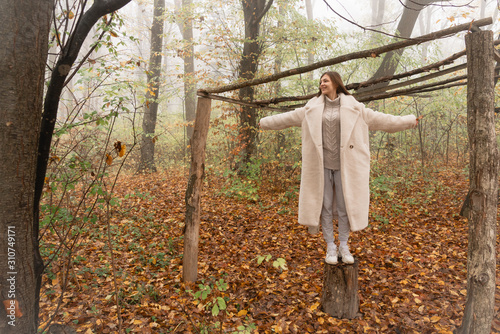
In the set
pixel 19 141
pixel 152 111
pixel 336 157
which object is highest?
pixel 152 111

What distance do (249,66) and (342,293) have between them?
6.41 metres

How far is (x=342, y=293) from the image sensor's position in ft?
11.4

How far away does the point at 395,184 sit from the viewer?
7.87 m

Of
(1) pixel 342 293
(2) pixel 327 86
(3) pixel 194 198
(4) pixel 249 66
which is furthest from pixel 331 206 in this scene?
(4) pixel 249 66

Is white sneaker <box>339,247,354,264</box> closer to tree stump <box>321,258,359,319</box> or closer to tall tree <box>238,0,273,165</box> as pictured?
tree stump <box>321,258,359,319</box>

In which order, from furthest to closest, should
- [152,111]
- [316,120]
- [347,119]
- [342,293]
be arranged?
[152,111] → [342,293] → [316,120] → [347,119]

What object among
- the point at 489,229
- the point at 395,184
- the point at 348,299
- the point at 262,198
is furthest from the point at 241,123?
the point at 489,229

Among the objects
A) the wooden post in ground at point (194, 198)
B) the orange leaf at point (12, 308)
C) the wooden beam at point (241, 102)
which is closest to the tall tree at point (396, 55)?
the wooden beam at point (241, 102)

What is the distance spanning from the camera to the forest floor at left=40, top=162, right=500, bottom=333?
328cm

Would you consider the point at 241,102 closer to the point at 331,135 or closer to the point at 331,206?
the point at 331,135

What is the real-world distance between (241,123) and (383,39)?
460 cm

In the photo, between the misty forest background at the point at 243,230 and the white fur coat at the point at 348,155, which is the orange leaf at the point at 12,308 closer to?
the misty forest background at the point at 243,230

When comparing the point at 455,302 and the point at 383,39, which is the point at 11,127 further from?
the point at 383,39

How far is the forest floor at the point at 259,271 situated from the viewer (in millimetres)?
3281
